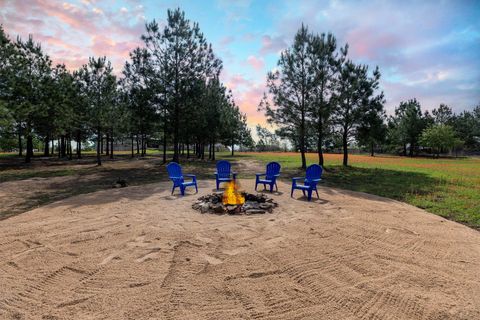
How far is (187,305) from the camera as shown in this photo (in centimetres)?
265

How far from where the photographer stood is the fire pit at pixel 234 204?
239 inches

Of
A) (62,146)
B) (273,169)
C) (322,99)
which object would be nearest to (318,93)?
(322,99)

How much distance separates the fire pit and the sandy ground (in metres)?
0.32

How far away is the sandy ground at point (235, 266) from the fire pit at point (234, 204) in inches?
12.8

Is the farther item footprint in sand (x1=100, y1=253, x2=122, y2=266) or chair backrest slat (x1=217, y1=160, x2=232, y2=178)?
chair backrest slat (x1=217, y1=160, x2=232, y2=178)

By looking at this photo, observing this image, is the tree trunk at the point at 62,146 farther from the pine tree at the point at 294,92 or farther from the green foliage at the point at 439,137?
the green foliage at the point at 439,137

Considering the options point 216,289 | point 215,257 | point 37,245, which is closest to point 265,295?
point 216,289

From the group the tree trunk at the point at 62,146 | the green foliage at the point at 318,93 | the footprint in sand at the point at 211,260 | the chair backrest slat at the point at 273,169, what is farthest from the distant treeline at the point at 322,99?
the tree trunk at the point at 62,146

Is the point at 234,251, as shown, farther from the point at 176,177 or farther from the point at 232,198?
the point at 176,177

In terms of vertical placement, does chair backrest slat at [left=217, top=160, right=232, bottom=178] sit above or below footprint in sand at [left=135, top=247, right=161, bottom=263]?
above

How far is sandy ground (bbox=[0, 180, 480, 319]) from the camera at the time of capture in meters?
2.63

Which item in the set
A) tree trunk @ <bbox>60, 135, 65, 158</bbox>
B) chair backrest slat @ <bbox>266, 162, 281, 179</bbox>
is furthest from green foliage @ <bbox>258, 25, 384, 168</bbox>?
tree trunk @ <bbox>60, 135, 65, 158</bbox>

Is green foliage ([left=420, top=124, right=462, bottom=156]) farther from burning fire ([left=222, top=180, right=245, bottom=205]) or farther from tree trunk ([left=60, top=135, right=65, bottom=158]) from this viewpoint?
tree trunk ([left=60, top=135, right=65, bottom=158])

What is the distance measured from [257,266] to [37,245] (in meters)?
3.49
